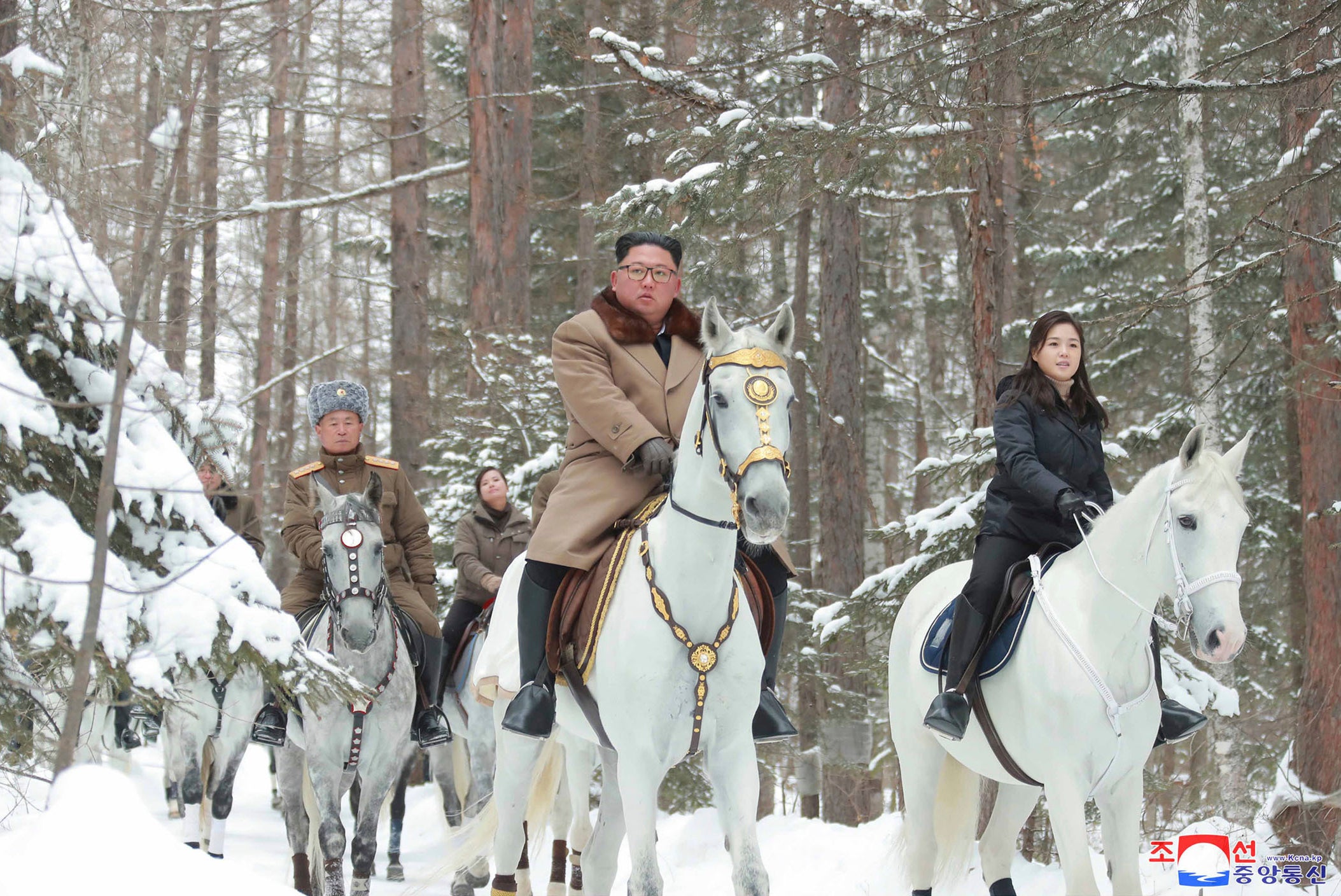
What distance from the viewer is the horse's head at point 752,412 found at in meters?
4.10

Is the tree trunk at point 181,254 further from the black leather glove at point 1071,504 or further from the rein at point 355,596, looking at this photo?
the black leather glove at point 1071,504

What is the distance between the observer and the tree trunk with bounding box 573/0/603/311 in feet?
57.6

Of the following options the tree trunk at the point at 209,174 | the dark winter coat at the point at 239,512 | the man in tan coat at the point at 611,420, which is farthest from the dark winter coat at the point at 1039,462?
the dark winter coat at the point at 239,512

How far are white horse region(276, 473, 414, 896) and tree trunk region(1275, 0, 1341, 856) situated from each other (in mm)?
6141

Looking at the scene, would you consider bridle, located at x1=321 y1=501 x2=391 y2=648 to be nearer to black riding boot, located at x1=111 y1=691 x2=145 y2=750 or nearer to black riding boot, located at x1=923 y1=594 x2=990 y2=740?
black riding boot, located at x1=923 y1=594 x2=990 y2=740

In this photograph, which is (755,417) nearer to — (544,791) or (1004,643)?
(1004,643)

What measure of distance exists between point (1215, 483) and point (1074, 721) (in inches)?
47.4

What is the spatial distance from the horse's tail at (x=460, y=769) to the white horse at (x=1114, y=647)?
5.41 meters

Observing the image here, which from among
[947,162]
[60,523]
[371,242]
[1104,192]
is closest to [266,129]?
[371,242]

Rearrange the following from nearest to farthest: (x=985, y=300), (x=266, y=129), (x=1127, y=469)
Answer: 1. (x=985, y=300)
2. (x=1127, y=469)
3. (x=266, y=129)

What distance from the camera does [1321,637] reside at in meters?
10.7

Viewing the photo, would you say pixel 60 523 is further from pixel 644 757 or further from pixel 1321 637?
pixel 1321 637

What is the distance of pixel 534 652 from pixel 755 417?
1.85 m

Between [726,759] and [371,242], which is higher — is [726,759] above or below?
below
